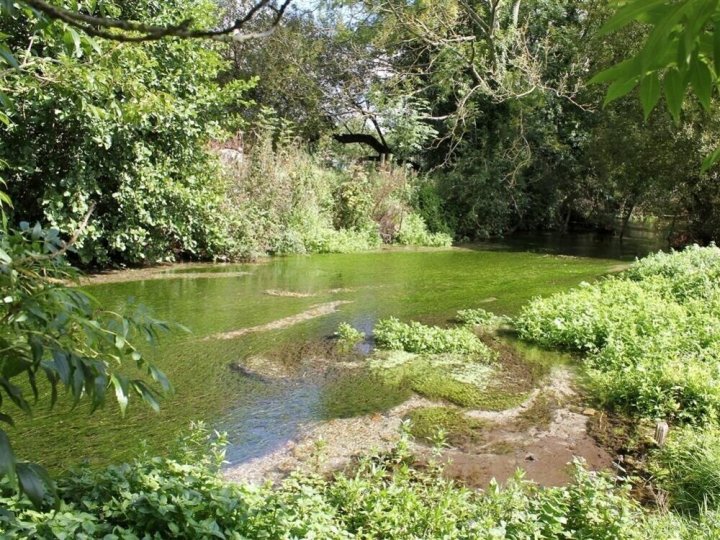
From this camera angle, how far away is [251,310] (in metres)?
7.58

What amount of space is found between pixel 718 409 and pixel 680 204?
13871 mm

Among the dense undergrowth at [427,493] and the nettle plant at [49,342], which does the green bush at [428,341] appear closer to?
the dense undergrowth at [427,493]

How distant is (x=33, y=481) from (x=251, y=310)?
6.65 meters

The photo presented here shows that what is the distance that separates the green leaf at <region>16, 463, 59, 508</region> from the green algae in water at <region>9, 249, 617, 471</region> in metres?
2.79

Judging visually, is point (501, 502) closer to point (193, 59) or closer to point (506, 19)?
point (193, 59)

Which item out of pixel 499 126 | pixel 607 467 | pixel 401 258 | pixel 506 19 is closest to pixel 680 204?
pixel 499 126

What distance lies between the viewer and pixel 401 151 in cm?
1922

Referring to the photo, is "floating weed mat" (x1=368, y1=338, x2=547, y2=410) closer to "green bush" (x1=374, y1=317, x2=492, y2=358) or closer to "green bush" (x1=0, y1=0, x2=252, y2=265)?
"green bush" (x1=374, y1=317, x2=492, y2=358)

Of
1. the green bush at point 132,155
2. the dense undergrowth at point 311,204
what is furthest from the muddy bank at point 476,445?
the dense undergrowth at point 311,204

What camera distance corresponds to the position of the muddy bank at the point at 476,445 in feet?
12.1

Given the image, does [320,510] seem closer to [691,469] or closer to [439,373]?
[691,469]

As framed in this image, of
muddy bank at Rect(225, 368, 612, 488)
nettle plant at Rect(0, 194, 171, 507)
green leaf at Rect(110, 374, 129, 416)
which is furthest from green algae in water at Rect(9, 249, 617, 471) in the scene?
green leaf at Rect(110, 374, 129, 416)

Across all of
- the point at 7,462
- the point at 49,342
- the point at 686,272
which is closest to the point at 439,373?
the point at 49,342

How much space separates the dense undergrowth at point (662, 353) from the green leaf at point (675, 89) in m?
3.03
